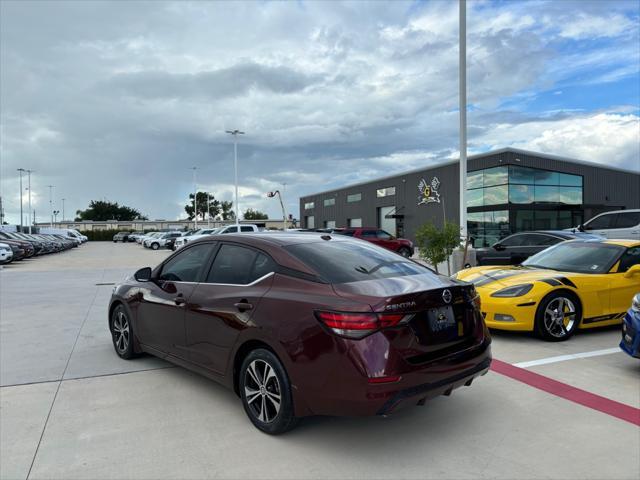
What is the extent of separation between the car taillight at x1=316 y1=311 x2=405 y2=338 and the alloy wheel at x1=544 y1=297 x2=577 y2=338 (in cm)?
404

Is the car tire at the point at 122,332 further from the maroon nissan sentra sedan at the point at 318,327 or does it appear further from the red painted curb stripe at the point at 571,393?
the red painted curb stripe at the point at 571,393

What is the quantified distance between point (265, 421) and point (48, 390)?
8.15 feet

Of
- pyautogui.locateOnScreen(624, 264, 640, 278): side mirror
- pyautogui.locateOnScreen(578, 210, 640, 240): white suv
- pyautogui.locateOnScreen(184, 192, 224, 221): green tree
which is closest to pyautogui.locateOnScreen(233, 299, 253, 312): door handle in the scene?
pyautogui.locateOnScreen(624, 264, 640, 278): side mirror

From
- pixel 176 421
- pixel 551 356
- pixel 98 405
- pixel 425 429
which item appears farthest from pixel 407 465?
pixel 551 356

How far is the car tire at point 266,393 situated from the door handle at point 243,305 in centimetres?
34

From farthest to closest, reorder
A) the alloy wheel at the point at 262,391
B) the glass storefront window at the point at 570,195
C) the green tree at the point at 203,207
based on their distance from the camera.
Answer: the green tree at the point at 203,207 < the glass storefront window at the point at 570,195 < the alloy wheel at the point at 262,391

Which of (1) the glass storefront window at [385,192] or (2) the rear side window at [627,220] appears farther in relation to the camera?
(1) the glass storefront window at [385,192]

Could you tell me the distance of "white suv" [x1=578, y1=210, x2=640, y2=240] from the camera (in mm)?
15429

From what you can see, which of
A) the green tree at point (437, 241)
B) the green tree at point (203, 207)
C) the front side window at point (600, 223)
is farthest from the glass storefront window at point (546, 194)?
the green tree at point (203, 207)

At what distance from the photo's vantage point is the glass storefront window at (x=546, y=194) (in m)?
30.8

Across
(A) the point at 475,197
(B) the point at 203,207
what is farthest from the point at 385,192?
(B) the point at 203,207

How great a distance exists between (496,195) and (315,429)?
29.7 metres

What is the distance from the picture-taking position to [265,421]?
142 inches

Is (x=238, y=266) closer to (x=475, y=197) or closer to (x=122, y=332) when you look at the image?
(x=122, y=332)
